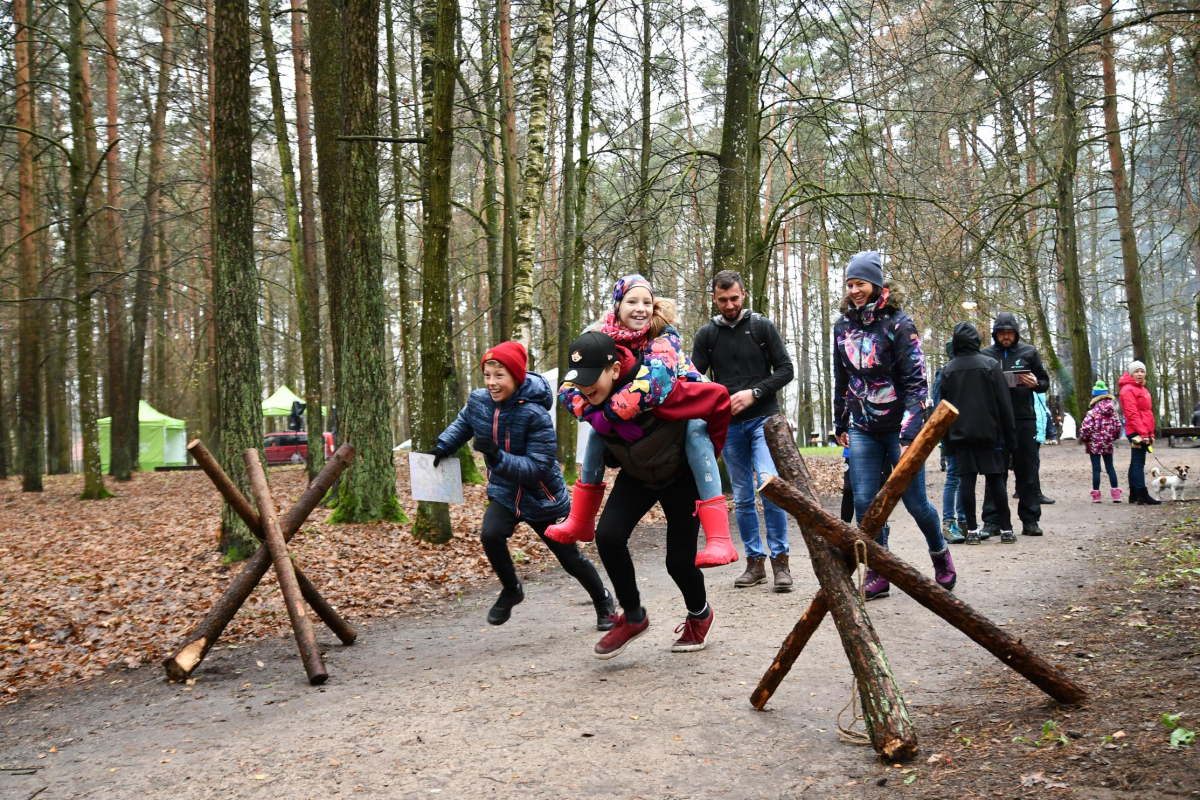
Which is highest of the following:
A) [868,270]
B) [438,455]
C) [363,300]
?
[363,300]

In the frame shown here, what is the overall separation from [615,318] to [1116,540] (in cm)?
673

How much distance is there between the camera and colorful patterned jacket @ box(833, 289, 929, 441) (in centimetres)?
606

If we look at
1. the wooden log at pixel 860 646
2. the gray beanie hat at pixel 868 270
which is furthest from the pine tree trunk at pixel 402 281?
the wooden log at pixel 860 646

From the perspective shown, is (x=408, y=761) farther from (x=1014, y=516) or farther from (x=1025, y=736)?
(x=1014, y=516)

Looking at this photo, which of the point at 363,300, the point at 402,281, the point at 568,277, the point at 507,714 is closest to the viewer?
the point at 507,714

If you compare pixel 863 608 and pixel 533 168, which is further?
pixel 533 168

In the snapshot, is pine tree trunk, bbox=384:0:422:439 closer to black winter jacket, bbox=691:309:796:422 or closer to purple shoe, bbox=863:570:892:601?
black winter jacket, bbox=691:309:796:422

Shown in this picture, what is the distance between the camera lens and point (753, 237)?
14.7m

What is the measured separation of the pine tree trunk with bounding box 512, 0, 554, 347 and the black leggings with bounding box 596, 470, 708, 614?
7.25m

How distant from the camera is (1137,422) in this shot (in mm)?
11172

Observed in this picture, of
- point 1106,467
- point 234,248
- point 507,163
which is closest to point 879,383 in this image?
point 234,248

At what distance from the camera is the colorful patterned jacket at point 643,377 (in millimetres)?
4551

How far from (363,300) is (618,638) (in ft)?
22.5

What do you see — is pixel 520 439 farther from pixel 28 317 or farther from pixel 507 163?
pixel 28 317
